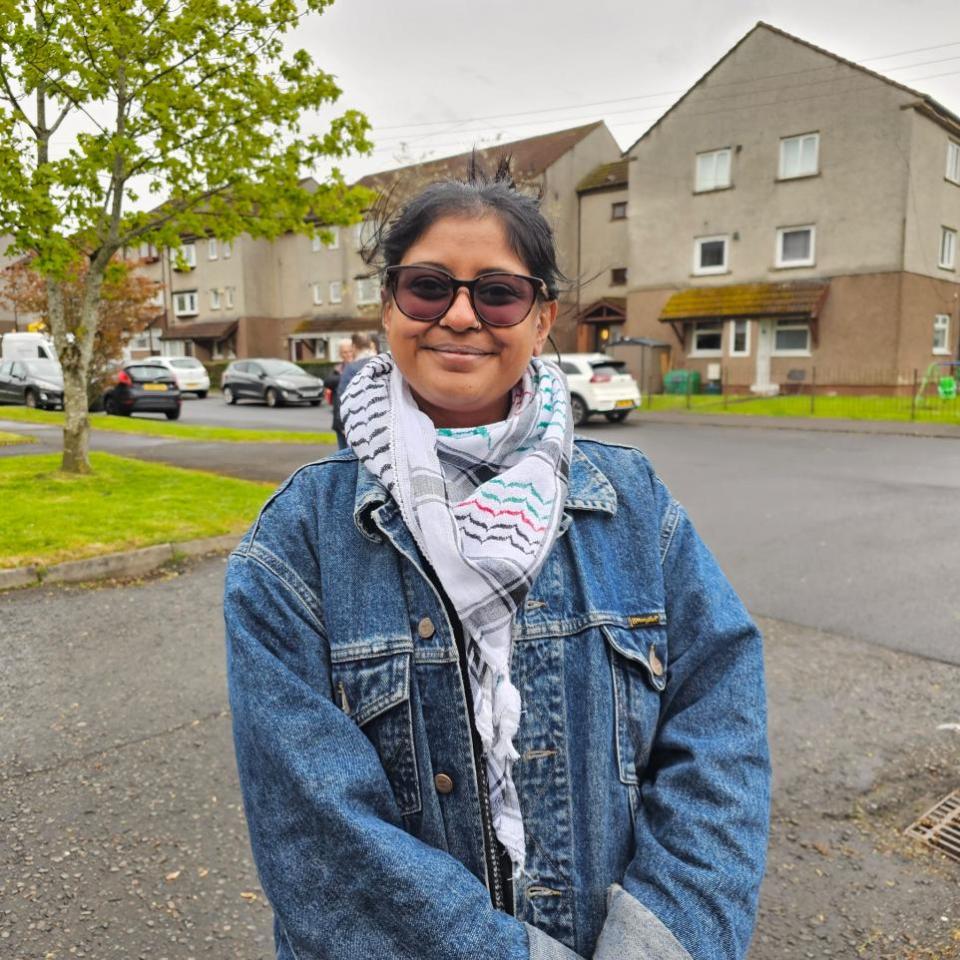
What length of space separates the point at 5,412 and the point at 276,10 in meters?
17.7

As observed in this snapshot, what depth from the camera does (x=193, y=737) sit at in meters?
3.75

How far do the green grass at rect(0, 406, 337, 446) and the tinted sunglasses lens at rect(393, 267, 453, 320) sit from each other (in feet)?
46.4

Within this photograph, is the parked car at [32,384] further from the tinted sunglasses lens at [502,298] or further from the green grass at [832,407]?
the tinted sunglasses lens at [502,298]

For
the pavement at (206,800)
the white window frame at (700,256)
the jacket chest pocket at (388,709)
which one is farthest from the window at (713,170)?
the jacket chest pocket at (388,709)

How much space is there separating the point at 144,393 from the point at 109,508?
53.3 ft

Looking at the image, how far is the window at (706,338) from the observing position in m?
29.6

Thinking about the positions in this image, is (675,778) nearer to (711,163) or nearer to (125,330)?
(125,330)

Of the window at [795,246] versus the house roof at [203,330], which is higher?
the window at [795,246]

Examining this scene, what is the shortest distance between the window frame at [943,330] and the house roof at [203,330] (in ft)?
119

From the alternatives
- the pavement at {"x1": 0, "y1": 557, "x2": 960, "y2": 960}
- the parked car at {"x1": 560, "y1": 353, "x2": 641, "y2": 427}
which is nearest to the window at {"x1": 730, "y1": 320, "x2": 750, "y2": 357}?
the parked car at {"x1": 560, "y1": 353, "x2": 641, "y2": 427}

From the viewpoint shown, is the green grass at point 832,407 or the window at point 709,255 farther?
the window at point 709,255

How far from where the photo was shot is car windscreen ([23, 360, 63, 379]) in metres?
24.9

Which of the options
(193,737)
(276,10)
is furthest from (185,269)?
(193,737)

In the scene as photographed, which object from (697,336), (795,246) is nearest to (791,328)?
(795,246)
